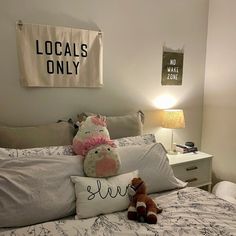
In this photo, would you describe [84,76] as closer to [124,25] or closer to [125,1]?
[124,25]

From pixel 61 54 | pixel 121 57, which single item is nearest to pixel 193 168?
pixel 121 57

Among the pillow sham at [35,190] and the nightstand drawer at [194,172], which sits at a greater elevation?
the pillow sham at [35,190]

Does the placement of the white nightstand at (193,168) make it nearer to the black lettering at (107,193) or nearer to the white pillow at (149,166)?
the white pillow at (149,166)

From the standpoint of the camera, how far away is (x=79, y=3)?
202 cm

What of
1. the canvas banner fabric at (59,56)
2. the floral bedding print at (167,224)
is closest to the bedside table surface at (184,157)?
the floral bedding print at (167,224)

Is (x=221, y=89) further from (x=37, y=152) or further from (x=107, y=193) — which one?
(x=37, y=152)

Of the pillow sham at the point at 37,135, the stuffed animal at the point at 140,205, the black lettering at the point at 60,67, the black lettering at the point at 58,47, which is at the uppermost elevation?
the black lettering at the point at 58,47

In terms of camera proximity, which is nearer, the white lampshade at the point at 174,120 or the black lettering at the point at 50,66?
the black lettering at the point at 50,66

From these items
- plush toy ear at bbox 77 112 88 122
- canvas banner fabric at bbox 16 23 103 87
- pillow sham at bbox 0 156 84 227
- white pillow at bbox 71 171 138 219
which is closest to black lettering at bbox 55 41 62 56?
canvas banner fabric at bbox 16 23 103 87

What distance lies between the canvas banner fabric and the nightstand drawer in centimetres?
106

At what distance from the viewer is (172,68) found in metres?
2.57

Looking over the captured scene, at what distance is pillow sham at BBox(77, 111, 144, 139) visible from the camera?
6.61 ft

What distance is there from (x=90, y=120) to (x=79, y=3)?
3.22 feet

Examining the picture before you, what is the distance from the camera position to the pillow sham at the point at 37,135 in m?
1.67
